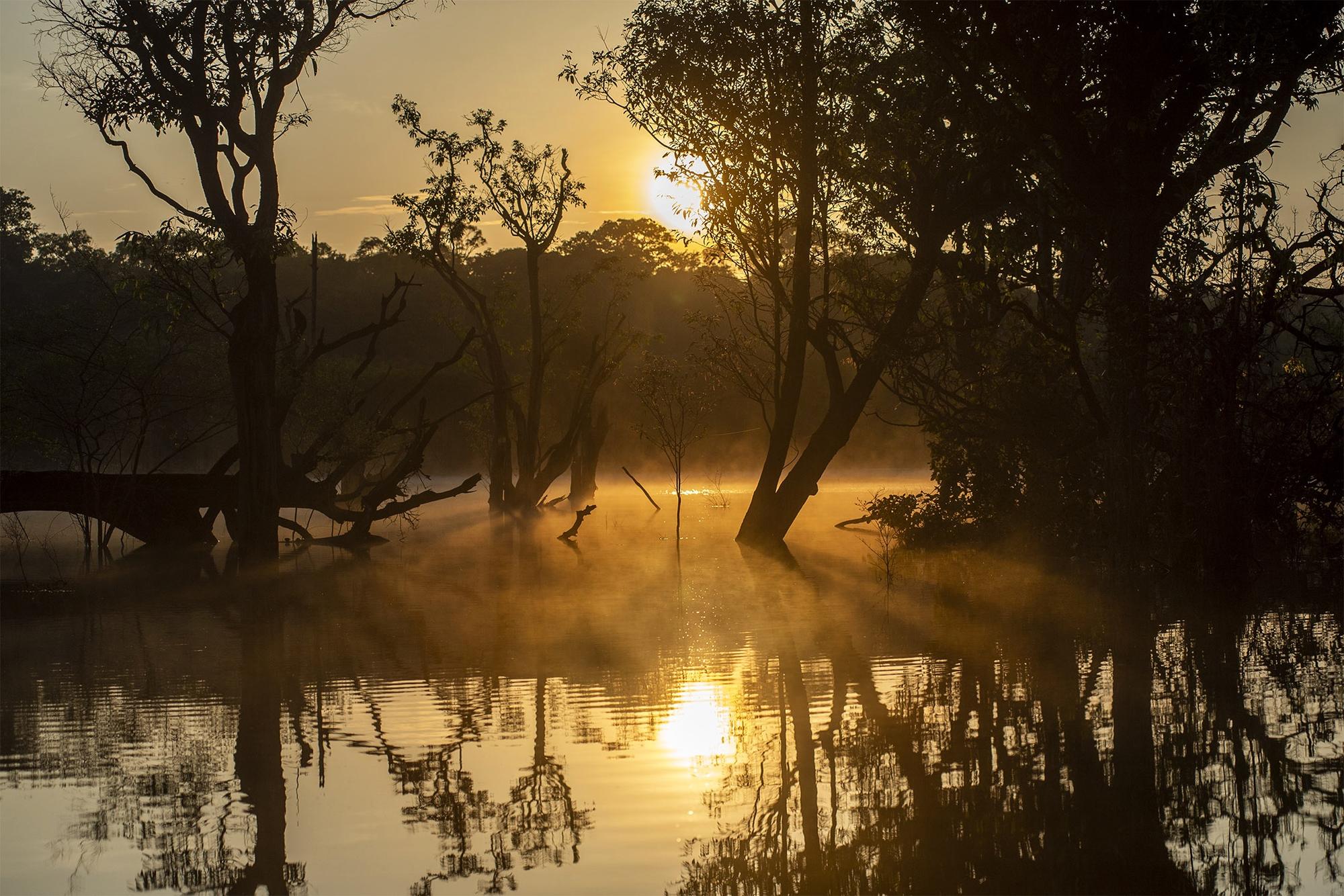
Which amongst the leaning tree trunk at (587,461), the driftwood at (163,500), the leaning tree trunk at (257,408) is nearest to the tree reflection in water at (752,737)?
the leaning tree trunk at (257,408)

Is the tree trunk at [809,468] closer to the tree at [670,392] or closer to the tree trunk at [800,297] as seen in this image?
the tree trunk at [800,297]

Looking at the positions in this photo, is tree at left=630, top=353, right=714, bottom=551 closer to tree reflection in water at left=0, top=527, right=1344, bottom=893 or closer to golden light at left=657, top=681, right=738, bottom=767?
tree reflection in water at left=0, top=527, right=1344, bottom=893

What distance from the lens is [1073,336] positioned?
1563 centimetres

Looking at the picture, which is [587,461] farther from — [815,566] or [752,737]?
[752,737]

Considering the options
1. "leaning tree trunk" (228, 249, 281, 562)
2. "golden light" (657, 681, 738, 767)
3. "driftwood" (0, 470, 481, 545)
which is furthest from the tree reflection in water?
"driftwood" (0, 470, 481, 545)

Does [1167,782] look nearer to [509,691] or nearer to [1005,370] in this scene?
[509,691]

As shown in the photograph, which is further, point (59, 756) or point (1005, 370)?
point (1005, 370)

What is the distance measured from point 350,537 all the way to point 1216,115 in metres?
16.7

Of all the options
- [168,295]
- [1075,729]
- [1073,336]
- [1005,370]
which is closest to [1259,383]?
[1073,336]

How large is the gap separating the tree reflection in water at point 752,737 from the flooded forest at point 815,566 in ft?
0.14

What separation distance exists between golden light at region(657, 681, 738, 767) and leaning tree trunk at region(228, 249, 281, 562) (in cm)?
1398

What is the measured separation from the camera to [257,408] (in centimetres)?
2180

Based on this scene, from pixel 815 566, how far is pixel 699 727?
1199 cm

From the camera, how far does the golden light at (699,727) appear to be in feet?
24.6
